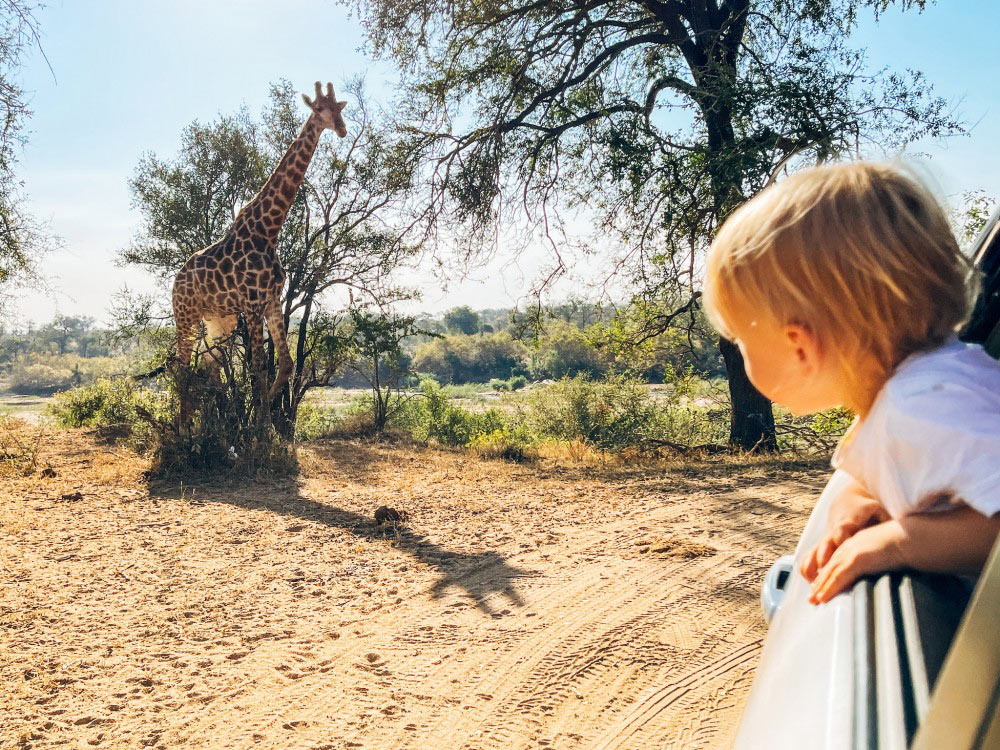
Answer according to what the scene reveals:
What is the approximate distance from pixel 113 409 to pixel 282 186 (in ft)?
17.2

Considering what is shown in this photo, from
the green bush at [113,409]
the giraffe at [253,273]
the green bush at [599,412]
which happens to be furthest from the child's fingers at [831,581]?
the green bush at [599,412]

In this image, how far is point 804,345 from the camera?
1.11 meters

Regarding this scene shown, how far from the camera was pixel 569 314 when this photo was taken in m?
10.7

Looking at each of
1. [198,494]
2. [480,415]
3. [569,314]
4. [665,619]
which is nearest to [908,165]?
[665,619]

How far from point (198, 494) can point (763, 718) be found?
22.0 feet

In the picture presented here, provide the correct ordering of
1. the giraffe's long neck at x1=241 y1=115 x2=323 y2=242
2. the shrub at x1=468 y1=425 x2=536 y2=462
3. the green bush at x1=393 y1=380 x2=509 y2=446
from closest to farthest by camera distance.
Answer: the giraffe's long neck at x1=241 y1=115 x2=323 y2=242 → the shrub at x1=468 y1=425 x2=536 y2=462 → the green bush at x1=393 y1=380 x2=509 y2=446

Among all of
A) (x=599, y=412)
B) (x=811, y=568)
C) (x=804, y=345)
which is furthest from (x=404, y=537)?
(x=599, y=412)

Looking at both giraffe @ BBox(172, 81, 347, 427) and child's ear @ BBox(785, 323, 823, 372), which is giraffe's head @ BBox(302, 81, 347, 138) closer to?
giraffe @ BBox(172, 81, 347, 427)

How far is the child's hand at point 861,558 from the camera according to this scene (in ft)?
3.09

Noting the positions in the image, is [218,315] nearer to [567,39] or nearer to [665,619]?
[567,39]

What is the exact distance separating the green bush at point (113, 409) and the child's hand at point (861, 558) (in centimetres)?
814

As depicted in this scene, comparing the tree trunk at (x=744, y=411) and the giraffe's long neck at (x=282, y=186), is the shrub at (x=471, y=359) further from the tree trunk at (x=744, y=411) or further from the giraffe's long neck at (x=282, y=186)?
the giraffe's long neck at (x=282, y=186)

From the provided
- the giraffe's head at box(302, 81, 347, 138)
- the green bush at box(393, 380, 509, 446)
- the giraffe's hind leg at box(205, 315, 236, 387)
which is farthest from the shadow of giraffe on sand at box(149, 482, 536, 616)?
the green bush at box(393, 380, 509, 446)

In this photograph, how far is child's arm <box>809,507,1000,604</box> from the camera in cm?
88
